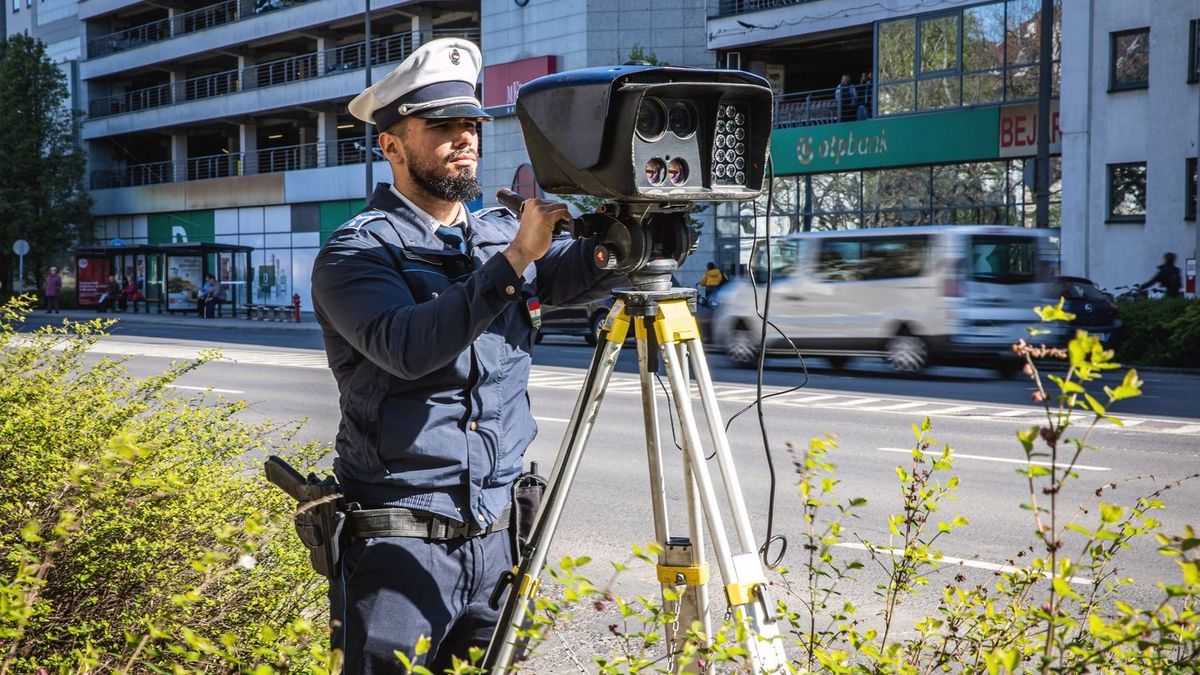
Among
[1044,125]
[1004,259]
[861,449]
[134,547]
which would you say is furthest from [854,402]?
[134,547]

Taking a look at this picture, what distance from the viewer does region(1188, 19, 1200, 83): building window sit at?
2492 cm

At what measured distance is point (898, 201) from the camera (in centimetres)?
3006

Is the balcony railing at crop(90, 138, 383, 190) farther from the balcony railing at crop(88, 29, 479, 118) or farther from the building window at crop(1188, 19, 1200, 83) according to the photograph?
the building window at crop(1188, 19, 1200, 83)

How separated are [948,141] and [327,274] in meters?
27.4

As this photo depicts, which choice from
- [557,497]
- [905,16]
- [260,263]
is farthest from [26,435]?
[260,263]

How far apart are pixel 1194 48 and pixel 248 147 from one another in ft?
117

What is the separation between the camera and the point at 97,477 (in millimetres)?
3115

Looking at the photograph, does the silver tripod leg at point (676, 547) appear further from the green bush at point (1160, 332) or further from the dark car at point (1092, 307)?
the green bush at point (1160, 332)

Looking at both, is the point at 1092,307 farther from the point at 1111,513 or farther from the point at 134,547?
the point at 1111,513

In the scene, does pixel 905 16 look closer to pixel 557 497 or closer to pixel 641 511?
pixel 641 511

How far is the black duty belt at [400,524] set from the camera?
101 inches

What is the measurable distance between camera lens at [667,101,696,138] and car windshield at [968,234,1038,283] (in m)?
15.2

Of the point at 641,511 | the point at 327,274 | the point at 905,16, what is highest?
the point at 905,16

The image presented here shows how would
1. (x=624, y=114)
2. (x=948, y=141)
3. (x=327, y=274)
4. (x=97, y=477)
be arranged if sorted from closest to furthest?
1. (x=624, y=114)
2. (x=327, y=274)
3. (x=97, y=477)
4. (x=948, y=141)
